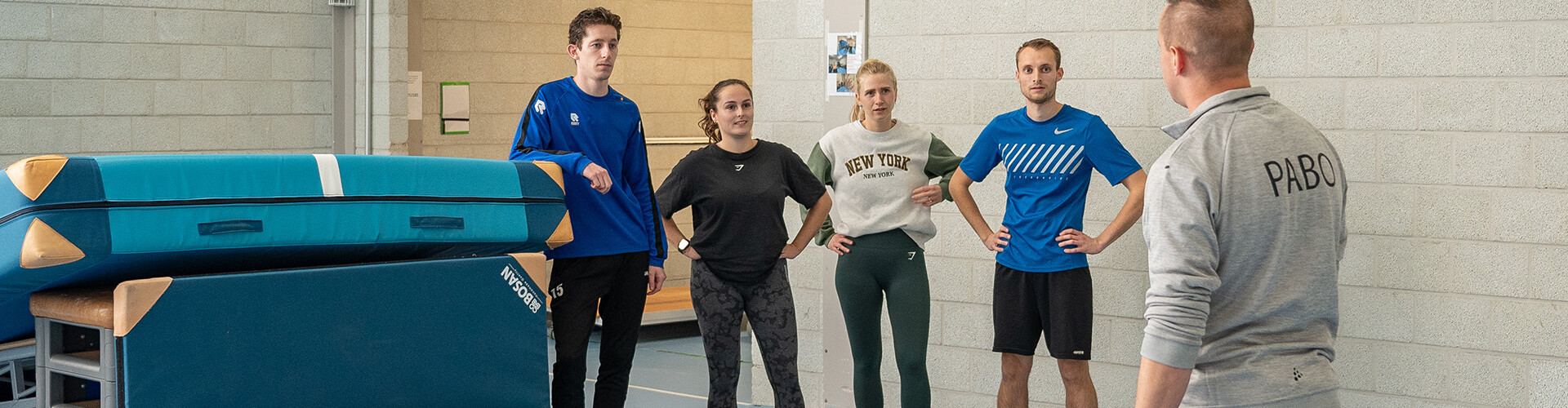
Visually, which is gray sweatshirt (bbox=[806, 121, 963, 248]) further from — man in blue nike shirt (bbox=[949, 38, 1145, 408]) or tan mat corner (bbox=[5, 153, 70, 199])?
tan mat corner (bbox=[5, 153, 70, 199])

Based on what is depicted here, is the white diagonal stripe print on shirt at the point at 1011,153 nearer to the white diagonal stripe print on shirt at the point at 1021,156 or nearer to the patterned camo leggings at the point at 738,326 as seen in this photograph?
the white diagonal stripe print on shirt at the point at 1021,156

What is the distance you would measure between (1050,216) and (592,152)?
4.70 feet

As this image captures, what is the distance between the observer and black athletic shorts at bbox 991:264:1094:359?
3.69m

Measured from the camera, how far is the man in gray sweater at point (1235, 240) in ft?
5.44

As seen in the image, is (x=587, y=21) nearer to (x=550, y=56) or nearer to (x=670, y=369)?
(x=670, y=369)

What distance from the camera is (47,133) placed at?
552 cm

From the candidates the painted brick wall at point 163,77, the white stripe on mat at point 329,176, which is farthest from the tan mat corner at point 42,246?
the painted brick wall at point 163,77

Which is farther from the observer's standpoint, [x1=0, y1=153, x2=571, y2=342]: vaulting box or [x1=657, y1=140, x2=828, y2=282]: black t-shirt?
[x1=657, y1=140, x2=828, y2=282]: black t-shirt

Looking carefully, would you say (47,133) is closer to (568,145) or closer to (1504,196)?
(568,145)

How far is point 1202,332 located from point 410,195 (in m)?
1.77

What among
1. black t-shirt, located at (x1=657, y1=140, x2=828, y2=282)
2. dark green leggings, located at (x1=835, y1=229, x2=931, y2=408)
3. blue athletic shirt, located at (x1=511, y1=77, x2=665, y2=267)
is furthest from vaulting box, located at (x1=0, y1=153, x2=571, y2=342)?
dark green leggings, located at (x1=835, y1=229, x2=931, y2=408)

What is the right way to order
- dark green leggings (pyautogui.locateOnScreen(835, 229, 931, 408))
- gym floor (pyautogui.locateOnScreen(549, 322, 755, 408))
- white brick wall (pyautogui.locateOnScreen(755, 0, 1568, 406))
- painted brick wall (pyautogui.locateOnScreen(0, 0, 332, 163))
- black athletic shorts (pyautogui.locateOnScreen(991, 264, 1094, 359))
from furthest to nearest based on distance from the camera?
painted brick wall (pyautogui.locateOnScreen(0, 0, 332, 163)) < gym floor (pyautogui.locateOnScreen(549, 322, 755, 408)) < dark green leggings (pyautogui.locateOnScreen(835, 229, 931, 408)) < black athletic shorts (pyautogui.locateOnScreen(991, 264, 1094, 359)) < white brick wall (pyautogui.locateOnScreen(755, 0, 1568, 406))

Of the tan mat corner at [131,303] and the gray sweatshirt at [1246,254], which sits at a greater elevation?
the gray sweatshirt at [1246,254]

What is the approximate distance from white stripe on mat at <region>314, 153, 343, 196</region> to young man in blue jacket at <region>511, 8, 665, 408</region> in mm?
730
